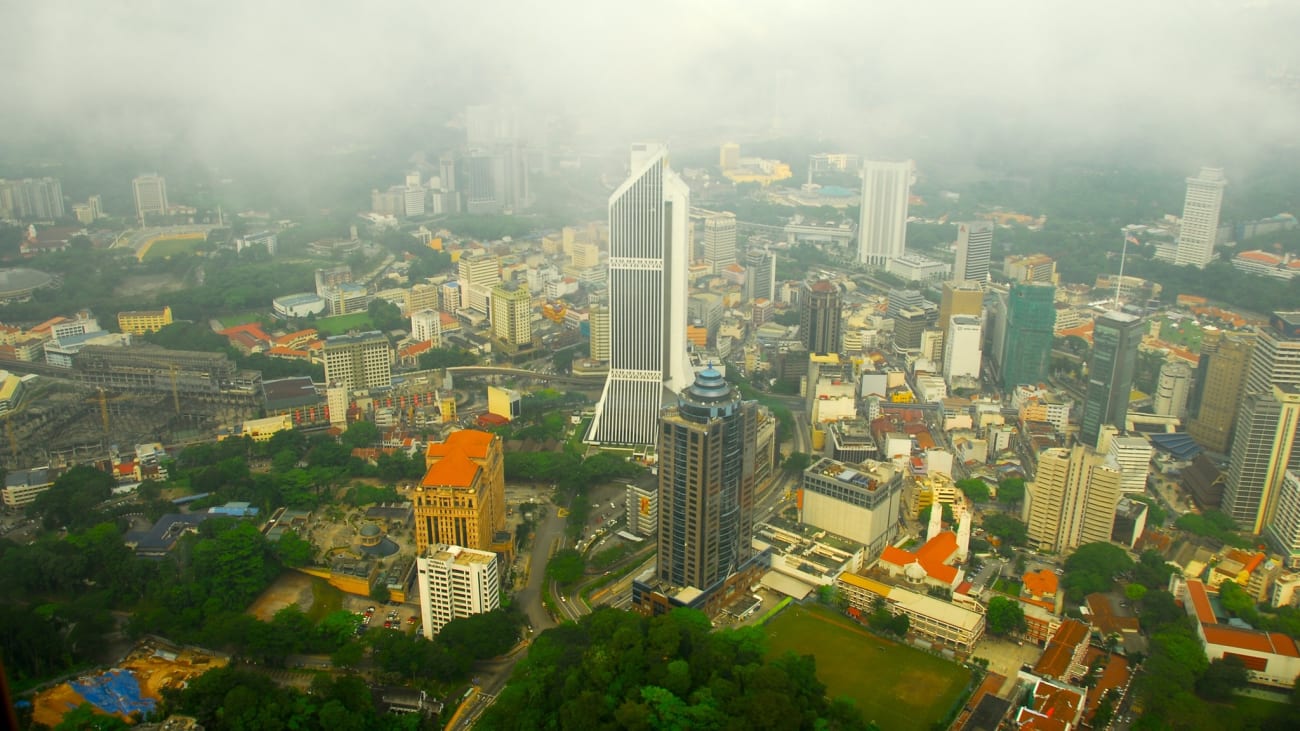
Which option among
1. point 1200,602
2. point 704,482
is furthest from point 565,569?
point 1200,602

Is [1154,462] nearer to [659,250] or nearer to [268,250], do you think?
[659,250]

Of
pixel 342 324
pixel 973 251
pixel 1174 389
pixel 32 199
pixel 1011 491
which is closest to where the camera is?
pixel 1011 491

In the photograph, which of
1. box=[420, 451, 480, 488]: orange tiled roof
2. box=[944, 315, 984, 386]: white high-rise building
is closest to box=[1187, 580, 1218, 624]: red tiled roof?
box=[944, 315, 984, 386]: white high-rise building

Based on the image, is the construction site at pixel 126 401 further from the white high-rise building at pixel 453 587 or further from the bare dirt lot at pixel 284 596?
the white high-rise building at pixel 453 587

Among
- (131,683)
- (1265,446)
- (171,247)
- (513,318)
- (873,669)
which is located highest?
(171,247)

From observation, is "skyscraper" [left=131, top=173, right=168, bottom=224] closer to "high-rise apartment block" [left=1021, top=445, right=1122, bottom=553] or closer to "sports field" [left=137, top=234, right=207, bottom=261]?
"sports field" [left=137, top=234, right=207, bottom=261]

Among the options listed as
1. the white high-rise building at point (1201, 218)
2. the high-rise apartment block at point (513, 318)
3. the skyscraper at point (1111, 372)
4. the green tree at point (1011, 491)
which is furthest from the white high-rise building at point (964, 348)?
the white high-rise building at point (1201, 218)

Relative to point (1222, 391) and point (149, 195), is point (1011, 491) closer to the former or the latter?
point (1222, 391)

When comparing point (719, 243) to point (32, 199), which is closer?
point (32, 199)
